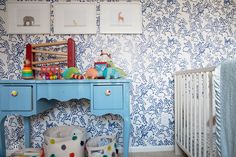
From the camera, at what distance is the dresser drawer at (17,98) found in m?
1.34

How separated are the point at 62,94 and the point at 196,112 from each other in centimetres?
93

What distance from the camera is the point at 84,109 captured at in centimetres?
177

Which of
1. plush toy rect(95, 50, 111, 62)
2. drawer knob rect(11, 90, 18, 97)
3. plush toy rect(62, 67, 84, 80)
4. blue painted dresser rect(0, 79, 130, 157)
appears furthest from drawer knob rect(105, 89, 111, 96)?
drawer knob rect(11, 90, 18, 97)

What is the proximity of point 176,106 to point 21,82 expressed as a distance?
130 cm

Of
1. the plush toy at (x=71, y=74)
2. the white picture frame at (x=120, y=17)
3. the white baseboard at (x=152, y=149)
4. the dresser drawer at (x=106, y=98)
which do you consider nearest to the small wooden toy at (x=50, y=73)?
the plush toy at (x=71, y=74)

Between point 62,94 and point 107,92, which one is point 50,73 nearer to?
point 62,94

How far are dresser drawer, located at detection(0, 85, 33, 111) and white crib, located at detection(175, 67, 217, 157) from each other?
1150 mm

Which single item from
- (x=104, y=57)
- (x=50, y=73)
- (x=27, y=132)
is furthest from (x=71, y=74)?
(x=27, y=132)

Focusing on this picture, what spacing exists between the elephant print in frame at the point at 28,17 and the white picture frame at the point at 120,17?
0.53 m

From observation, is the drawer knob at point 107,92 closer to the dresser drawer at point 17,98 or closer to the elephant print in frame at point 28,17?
the dresser drawer at point 17,98

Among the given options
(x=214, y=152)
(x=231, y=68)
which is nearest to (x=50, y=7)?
(x=231, y=68)

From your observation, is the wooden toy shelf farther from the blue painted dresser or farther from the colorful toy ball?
the blue painted dresser

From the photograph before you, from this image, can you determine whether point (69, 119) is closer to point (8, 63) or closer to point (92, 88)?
point (92, 88)

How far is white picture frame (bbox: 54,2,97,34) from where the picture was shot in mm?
1746
